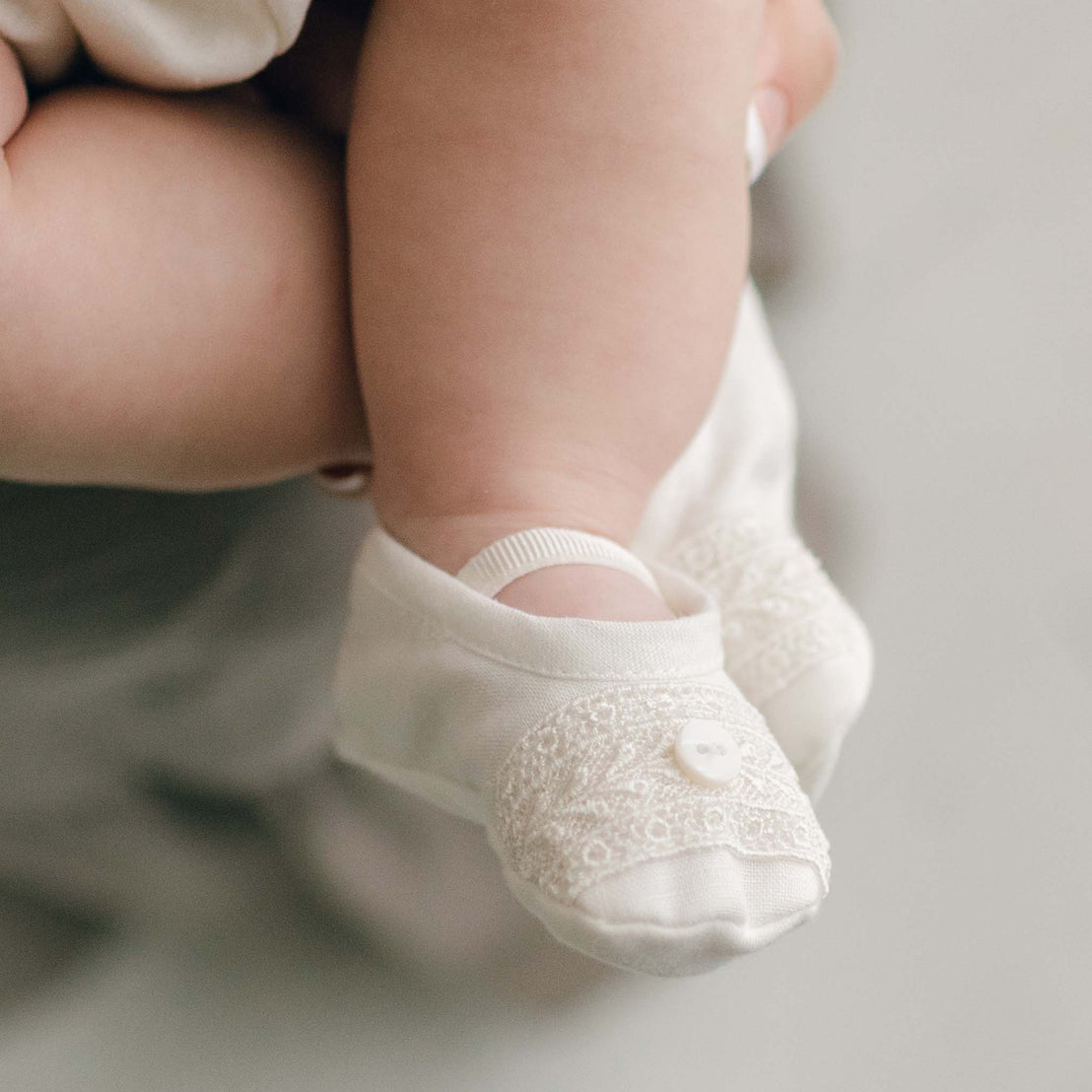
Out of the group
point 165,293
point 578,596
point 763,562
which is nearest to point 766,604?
point 763,562

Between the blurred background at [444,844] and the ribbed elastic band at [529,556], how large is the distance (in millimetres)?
155

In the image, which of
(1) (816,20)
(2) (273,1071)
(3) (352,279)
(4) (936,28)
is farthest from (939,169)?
(2) (273,1071)

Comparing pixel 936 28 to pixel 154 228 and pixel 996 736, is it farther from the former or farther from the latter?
pixel 154 228

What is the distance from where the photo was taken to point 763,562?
1.72 feet

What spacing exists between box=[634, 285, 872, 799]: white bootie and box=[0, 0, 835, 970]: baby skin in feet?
0.29

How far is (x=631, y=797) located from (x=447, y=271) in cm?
19

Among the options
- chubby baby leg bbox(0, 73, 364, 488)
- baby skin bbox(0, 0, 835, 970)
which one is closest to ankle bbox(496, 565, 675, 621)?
baby skin bbox(0, 0, 835, 970)

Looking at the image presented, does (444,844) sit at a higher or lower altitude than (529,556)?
lower

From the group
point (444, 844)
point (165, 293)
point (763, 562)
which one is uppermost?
point (165, 293)

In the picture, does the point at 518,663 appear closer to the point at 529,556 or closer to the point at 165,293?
the point at 529,556

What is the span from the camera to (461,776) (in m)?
0.40

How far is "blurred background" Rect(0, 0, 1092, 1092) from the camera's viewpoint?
1.48 ft

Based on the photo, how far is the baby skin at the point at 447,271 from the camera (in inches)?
15.8

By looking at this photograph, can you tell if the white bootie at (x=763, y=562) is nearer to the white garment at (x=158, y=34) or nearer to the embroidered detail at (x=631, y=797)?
the embroidered detail at (x=631, y=797)
